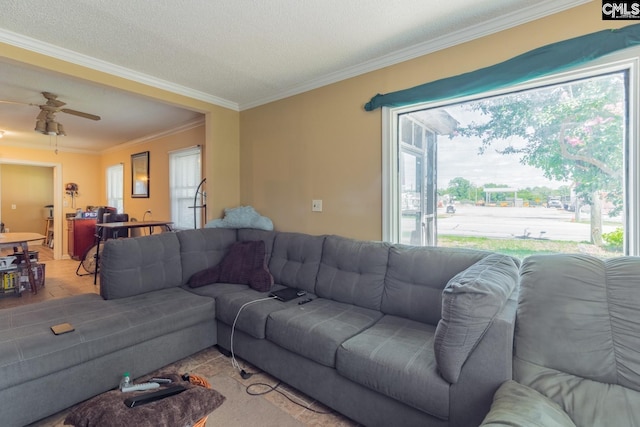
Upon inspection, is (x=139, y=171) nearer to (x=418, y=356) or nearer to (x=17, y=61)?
(x=17, y=61)

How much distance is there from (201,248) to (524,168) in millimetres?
2896

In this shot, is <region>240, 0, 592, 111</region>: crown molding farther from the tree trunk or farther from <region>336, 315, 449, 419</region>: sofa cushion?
<region>336, 315, 449, 419</region>: sofa cushion

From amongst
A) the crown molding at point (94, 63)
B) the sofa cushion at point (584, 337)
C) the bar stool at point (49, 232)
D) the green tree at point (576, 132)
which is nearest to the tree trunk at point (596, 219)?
the green tree at point (576, 132)

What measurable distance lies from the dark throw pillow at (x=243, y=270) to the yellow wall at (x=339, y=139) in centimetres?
60

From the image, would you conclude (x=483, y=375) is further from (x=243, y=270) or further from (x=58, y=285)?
(x=58, y=285)

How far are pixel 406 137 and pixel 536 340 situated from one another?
185 centimetres

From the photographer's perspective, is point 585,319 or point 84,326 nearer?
point 585,319

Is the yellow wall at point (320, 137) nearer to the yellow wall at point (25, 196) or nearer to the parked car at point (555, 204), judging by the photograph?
the parked car at point (555, 204)

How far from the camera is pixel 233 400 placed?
1913 mm

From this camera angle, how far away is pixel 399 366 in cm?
147

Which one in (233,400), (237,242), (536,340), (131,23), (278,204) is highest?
(131,23)

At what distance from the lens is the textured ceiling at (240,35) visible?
190 cm

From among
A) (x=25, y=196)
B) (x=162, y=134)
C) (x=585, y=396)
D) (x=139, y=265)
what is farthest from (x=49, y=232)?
(x=585, y=396)

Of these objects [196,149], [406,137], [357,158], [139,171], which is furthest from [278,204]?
[139,171]
